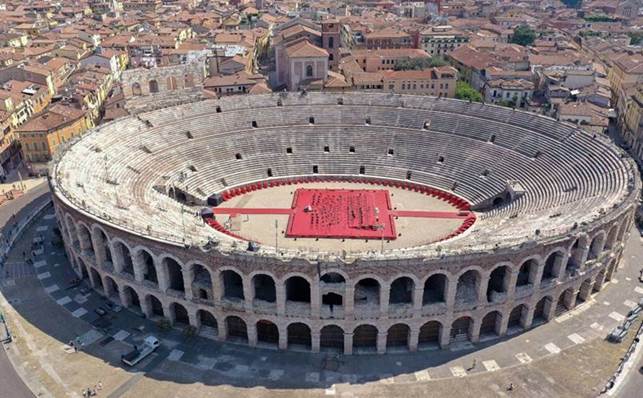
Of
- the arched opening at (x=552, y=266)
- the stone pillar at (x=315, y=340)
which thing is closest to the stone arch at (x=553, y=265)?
the arched opening at (x=552, y=266)

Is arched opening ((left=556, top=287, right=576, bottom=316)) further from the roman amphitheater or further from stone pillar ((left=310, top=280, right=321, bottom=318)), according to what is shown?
stone pillar ((left=310, top=280, right=321, bottom=318))

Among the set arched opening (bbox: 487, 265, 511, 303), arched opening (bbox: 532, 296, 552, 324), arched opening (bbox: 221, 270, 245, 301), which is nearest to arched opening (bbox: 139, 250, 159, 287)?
arched opening (bbox: 221, 270, 245, 301)

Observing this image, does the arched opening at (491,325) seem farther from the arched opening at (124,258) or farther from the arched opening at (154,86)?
the arched opening at (154,86)

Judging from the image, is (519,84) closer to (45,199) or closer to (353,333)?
(353,333)

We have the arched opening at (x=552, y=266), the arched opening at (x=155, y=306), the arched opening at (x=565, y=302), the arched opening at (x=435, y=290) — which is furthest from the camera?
the arched opening at (x=565, y=302)

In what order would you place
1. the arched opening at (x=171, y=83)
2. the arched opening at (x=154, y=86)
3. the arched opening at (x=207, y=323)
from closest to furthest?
the arched opening at (x=207, y=323) → the arched opening at (x=154, y=86) → the arched opening at (x=171, y=83)

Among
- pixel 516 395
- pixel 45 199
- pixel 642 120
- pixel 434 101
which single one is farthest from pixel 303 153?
pixel 642 120

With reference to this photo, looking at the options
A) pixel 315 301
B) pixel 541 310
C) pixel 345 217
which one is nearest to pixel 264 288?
pixel 315 301
